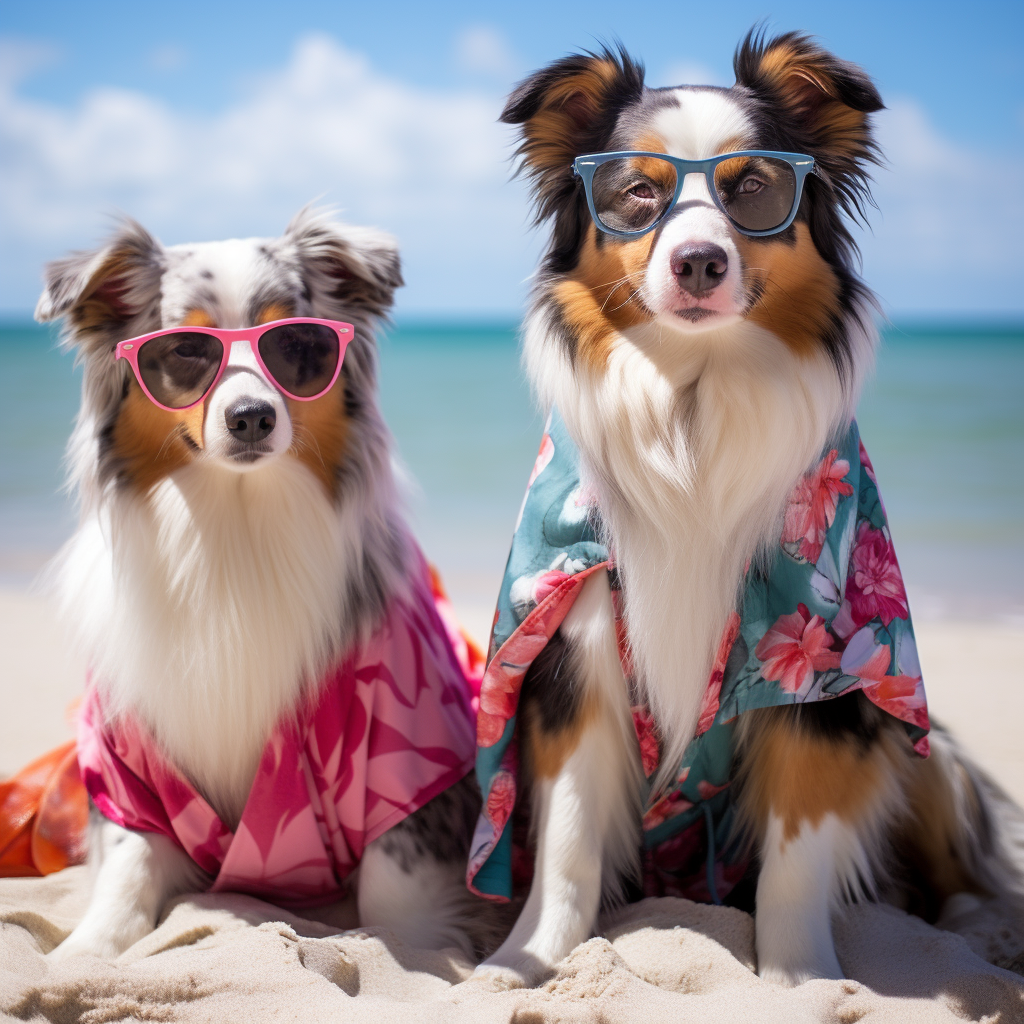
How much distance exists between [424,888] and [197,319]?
140 centimetres

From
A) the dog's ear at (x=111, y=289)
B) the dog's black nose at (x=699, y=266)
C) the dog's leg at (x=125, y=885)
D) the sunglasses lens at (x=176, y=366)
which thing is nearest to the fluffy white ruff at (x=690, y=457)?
the dog's black nose at (x=699, y=266)

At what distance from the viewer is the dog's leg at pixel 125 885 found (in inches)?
82.9

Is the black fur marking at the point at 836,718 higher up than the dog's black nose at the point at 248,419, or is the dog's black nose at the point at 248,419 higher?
the dog's black nose at the point at 248,419

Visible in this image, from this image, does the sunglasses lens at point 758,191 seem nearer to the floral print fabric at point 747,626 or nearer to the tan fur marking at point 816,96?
the tan fur marking at point 816,96

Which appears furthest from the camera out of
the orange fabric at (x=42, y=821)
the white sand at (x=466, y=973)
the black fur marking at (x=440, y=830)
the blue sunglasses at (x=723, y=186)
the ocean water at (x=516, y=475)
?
the ocean water at (x=516, y=475)

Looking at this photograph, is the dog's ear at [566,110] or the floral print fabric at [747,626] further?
the dog's ear at [566,110]

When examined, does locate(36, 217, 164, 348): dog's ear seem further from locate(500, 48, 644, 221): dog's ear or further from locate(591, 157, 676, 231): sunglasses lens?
locate(591, 157, 676, 231): sunglasses lens

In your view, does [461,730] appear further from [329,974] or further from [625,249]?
[625,249]

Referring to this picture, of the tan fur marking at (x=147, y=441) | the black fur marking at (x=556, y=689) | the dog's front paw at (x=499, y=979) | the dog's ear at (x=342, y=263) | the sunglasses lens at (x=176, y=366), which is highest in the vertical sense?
the dog's ear at (x=342, y=263)

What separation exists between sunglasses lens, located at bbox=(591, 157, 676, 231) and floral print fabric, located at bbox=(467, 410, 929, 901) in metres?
0.47

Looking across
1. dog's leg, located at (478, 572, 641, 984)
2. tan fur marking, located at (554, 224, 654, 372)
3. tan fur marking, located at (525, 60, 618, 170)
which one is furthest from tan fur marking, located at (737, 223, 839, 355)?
dog's leg, located at (478, 572, 641, 984)

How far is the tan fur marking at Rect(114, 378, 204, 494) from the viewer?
2199 millimetres

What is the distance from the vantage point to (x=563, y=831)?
209cm

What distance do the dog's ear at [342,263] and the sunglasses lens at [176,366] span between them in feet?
1.00
